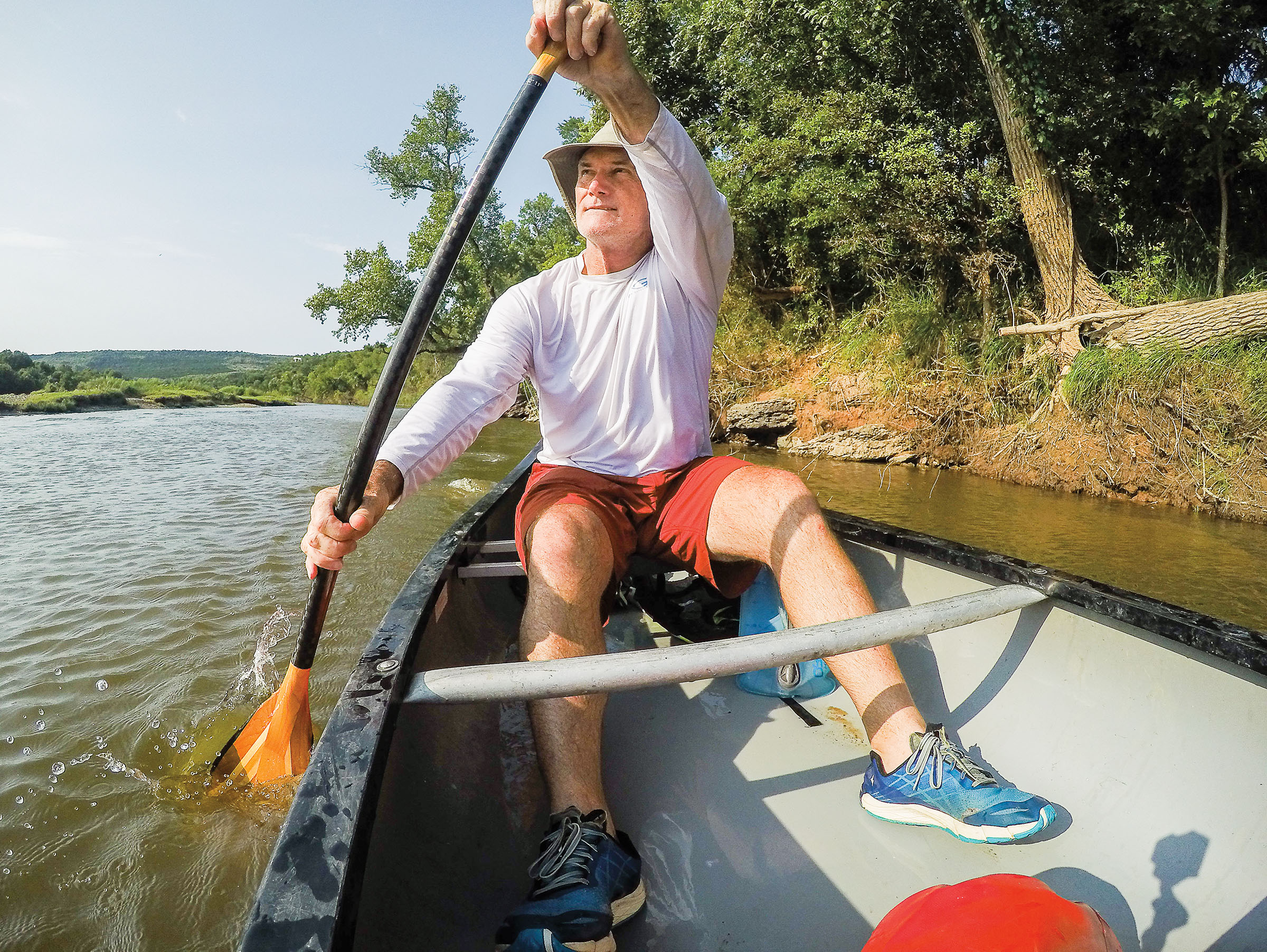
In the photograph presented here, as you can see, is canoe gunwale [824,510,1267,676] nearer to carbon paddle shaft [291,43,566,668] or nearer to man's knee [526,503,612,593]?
man's knee [526,503,612,593]

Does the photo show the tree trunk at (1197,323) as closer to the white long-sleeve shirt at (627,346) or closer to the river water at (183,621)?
the river water at (183,621)

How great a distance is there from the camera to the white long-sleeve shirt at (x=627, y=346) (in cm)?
188

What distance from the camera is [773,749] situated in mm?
1683

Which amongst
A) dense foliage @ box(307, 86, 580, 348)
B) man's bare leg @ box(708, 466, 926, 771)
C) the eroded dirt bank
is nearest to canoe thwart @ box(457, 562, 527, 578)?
man's bare leg @ box(708, 466, 926, 771)

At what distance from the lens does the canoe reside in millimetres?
1047

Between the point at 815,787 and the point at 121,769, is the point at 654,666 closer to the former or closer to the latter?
the point at 815,787

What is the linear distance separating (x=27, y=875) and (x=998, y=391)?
27.6 ft

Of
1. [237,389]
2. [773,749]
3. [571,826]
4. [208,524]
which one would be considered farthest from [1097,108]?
[237,389]

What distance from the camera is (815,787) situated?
5.07 ft

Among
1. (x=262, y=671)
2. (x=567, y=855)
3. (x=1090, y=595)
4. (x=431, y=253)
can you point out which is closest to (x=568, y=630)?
(x=567, y=855)

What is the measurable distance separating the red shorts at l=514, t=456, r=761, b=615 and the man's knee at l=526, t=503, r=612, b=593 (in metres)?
0.05

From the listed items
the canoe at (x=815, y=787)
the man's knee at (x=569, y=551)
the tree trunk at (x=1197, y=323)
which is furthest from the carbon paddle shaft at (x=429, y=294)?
the tree trunk at (x=1197, y=323)

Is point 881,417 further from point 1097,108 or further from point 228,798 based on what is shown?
point 228,798

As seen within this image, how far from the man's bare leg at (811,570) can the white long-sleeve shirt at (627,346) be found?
1.06 feet
